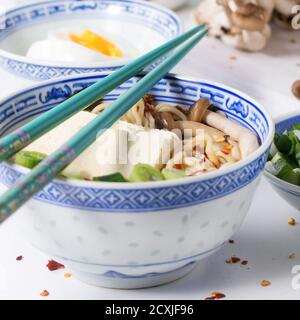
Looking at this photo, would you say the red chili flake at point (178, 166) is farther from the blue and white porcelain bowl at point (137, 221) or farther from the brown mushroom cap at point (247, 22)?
the brown mushroom cap at point (247, 22)

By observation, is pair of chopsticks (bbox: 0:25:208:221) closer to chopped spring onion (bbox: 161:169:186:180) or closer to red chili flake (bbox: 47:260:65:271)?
chopped spring onion (bbox: 161:169:186:180)

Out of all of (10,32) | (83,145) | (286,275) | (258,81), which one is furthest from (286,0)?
(83,145)

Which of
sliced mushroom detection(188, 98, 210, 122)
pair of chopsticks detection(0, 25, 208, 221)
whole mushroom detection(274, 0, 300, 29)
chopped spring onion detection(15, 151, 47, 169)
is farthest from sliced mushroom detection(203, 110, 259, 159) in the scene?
whole mushroom detection(274, 0, 300, 29)

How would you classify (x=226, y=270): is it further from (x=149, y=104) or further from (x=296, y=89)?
(x=296, y=89)

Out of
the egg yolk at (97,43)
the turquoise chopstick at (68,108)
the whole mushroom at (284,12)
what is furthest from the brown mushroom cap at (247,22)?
the turquoise chopstick at (68,108)

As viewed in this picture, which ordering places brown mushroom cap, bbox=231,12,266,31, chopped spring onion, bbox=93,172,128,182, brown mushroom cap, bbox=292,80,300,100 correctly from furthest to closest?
brown mushroom cap, bbox=231,12,266,31, brown mushroom cap, bbox=292,80,300,100, chopped spring onion, bbox=93,172,128,182

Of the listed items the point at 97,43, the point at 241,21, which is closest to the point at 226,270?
the point at 97,43
